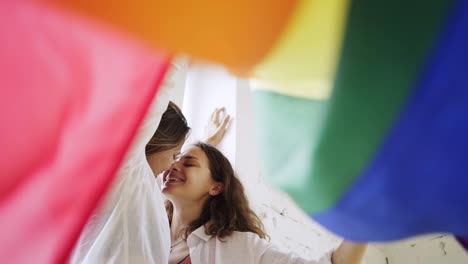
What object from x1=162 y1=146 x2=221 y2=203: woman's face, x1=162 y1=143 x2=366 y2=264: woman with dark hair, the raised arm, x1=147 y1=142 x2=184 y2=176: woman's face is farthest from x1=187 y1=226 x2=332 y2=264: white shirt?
the raised arm

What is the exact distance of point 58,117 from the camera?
0.22 metres

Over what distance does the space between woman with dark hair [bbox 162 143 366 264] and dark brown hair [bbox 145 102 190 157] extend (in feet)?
0.74

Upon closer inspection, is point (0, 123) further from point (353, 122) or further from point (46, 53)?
point (353, 122)

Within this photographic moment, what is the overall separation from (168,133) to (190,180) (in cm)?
28

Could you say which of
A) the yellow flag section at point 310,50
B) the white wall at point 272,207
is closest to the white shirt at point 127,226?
the yellow flag section at point 310,50

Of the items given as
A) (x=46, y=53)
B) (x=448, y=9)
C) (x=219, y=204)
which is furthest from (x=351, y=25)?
(x=219, y=204)

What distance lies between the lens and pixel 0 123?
0.20 meters

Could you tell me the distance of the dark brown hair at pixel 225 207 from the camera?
974mm

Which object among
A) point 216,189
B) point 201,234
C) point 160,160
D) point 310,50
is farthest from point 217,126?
point 310,50

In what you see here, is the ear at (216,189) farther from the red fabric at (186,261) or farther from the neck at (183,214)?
the red fabric at (186,261)

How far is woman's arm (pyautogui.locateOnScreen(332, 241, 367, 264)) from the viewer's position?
2.03 feet

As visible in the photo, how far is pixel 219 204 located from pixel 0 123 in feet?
2.90

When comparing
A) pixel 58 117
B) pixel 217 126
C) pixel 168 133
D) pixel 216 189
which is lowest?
pixel 216 189

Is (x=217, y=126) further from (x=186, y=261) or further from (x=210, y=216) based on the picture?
(x=186, y=261)
